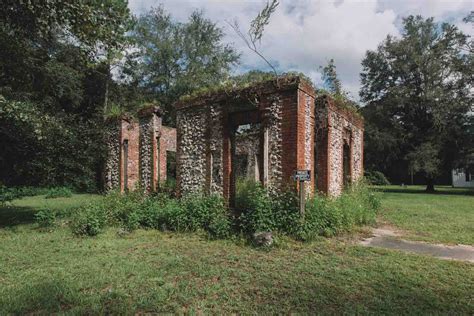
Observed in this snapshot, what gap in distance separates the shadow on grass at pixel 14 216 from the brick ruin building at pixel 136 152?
3.66 meters

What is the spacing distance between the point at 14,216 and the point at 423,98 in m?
27.9

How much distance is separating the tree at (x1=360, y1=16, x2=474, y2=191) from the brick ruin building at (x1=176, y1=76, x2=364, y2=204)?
16186mm

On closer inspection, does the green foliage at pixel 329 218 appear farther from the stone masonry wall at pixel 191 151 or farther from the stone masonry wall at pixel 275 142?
the stone masonry wall at pixel 191 151

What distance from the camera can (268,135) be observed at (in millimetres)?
8227

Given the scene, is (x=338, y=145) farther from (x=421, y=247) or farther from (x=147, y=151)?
(x=147, y=151)

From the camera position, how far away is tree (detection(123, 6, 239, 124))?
2808 cm

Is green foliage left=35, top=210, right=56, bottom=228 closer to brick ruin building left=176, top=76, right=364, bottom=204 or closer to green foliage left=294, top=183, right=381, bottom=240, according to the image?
brick ruin building left=176, top=76, right=364, bottom=204

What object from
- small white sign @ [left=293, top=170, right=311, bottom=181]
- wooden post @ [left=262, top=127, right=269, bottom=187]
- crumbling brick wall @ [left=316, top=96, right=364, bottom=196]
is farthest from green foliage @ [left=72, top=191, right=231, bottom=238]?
crumbling brick wall @ [left=316, top=96, right=364, bottom=196]

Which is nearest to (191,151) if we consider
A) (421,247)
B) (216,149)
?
(216,149)

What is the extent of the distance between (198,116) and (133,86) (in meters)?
20.9

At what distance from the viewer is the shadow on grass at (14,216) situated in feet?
32.0

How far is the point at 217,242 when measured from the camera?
7.04 meters

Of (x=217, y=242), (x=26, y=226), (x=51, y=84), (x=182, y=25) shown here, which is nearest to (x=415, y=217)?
(x=217, y=242)

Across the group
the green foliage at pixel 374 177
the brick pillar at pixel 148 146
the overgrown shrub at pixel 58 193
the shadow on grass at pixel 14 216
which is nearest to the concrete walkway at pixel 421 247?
the green foliage at pixel 374 177
